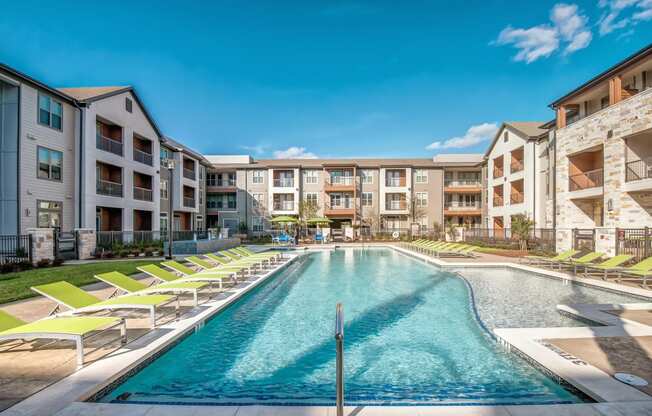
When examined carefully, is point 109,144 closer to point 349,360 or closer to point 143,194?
point 143,194

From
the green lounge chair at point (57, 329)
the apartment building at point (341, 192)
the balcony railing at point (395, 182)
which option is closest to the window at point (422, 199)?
the apartment building at point (341, 192)

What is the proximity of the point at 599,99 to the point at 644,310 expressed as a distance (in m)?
17.1

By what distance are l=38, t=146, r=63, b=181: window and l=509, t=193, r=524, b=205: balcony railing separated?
105 ft

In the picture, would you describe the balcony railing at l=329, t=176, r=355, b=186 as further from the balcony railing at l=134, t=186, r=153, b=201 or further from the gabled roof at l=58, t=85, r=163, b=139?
the gabled roof at l=58, t=85, r=163, b=139

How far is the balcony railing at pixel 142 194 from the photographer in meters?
24.1

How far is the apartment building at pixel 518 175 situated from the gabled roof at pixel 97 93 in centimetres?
2967

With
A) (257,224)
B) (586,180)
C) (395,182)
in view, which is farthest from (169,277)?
(395,182)

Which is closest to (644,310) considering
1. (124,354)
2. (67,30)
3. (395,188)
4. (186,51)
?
(124,354)

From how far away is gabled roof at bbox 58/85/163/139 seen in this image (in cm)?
1944

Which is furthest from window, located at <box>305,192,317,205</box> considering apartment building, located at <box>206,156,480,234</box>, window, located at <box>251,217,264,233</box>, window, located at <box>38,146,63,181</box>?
window, located at <box>38,146,63,181</box>

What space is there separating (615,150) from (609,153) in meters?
0.31

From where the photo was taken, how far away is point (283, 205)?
36.3 meters

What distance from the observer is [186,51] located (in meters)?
19.8

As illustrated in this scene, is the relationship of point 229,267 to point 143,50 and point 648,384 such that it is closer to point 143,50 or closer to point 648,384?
point 648,384
